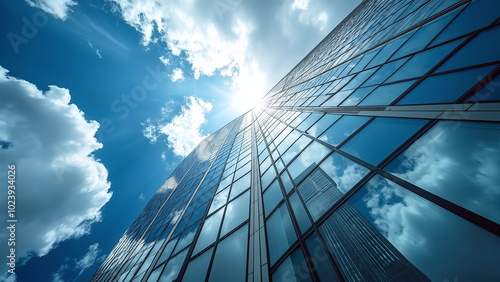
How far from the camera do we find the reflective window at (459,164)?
2.53 metres

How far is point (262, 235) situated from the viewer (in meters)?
5.96

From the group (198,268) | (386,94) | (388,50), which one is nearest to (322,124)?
(386,94)

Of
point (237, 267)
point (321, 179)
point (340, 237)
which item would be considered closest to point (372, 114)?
point (321, 179)

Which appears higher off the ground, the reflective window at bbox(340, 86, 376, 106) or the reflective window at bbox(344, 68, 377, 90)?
the reflective window at bbox(344, 68, 377, 90)

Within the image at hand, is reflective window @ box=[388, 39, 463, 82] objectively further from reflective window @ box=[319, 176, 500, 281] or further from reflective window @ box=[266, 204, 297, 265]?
reflective window @ box=[266, 204, 297, 265]

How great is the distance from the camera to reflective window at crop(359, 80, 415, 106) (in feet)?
19.0

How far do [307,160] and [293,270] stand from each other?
3.95 m

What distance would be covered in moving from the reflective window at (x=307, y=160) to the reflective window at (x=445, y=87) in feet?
8.87

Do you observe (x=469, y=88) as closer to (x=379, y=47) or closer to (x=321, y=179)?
(x=321, y=179)

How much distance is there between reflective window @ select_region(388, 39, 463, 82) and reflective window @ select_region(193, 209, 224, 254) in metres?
8.80

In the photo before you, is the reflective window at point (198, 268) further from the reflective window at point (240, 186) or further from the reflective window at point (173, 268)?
the reflective window at point (240, 186)

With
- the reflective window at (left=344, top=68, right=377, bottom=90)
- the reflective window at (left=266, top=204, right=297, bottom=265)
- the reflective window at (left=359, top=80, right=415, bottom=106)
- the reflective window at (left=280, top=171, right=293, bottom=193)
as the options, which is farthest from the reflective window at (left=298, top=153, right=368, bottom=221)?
the reflective window at (left=344, top=68, right=377, bottom=90)

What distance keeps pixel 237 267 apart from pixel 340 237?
3203 millimetres

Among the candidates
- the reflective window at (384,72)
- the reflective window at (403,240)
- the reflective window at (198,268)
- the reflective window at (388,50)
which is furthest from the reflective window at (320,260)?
the reflective window at (388,50)
